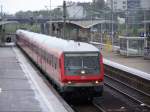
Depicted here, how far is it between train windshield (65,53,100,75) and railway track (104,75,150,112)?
2.33m

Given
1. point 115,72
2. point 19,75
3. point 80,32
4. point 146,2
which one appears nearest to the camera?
point 19,75

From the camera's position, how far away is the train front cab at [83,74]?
66.1 ft

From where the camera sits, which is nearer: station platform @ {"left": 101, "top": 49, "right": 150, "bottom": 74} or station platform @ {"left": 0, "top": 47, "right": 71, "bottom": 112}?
station platform @ {"left": 0, "top": 47, "right": 71, "bottom": 112}

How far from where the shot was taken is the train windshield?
2041cm

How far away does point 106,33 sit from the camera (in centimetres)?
7494

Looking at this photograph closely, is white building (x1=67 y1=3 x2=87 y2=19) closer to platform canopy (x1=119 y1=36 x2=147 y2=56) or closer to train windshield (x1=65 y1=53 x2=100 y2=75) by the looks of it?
platform canopy (x1=119 y1=36 x2=147 y2=56)

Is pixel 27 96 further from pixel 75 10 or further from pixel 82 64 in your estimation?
pixel 75 10

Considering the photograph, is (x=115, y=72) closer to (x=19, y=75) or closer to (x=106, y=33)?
(x=19, y=75)

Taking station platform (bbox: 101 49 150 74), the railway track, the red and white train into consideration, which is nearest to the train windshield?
the red and white train

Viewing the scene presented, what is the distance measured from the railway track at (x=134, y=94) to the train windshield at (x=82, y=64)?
233 centimetres

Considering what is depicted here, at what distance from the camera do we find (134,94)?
24922 millimetres

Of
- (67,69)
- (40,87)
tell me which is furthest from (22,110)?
(40,87)

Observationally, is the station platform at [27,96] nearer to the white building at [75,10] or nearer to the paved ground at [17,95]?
the paved ground at [17,95]

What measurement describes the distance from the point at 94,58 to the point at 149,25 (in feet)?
111
